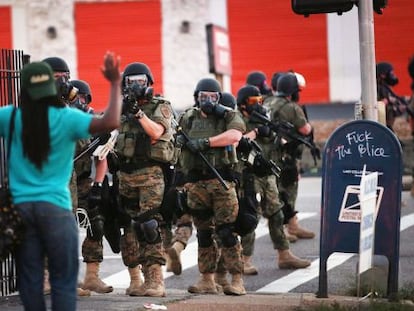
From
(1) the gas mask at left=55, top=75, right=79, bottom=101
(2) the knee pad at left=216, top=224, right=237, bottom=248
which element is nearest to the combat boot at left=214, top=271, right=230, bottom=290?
(2) the knee pad at left=216, top=224, right=237, bottom=248

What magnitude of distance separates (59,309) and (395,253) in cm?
352

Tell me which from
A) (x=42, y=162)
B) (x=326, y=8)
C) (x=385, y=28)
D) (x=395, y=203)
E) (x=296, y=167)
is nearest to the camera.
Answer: (x=42, y=162)

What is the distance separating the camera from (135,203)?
1080 centimetres

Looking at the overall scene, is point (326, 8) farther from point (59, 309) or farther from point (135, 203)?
point (59, 309)

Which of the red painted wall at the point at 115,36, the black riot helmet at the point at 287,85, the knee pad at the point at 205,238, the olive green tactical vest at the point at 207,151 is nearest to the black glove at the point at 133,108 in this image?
the olive green tactical vest at the point at 207,151

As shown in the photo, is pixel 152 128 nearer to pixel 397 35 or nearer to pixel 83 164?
pixel 83 164

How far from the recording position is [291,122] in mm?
14648

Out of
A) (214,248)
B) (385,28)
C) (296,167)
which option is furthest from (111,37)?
(214,248)

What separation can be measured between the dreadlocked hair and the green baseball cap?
4 centimetres

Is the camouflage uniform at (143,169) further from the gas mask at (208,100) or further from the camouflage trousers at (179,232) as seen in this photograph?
the camouflage trousers at (179,232)

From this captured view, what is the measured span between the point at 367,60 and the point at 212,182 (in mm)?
1703

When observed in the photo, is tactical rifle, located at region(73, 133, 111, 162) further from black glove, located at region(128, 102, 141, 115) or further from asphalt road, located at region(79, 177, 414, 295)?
asphalt road, located at region(79, 177, 414, 295)

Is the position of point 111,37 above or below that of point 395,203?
above

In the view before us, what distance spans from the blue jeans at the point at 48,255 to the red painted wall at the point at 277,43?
2453 centimetres
